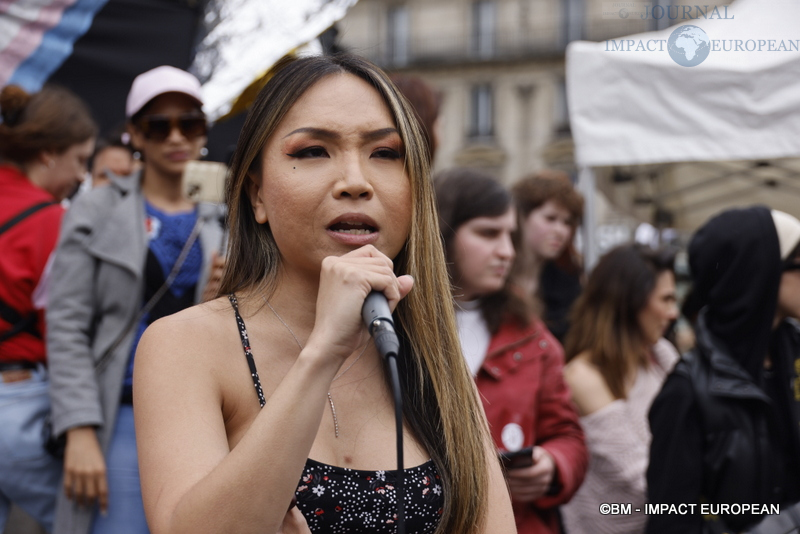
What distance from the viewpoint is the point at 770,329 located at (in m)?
2.84

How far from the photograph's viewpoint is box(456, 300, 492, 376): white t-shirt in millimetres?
3027

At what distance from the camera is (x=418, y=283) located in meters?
1.75

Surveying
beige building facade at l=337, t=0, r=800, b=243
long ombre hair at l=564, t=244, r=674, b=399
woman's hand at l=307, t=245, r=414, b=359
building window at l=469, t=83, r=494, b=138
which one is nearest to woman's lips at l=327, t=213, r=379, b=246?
woman's hand at l=307, t=245, r=414, b=359

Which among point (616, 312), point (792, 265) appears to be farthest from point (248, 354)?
point (616, 312)

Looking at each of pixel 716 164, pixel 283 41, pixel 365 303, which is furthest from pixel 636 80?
pixel 365 303

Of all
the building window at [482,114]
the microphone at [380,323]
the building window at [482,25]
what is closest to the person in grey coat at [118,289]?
the microphone at [380,323]

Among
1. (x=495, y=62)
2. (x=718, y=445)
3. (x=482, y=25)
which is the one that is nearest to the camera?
(x=718, y=445)

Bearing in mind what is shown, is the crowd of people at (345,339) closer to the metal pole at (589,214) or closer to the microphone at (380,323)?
the microphone at (380,323)

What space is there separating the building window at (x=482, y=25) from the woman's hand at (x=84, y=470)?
34.2 meters

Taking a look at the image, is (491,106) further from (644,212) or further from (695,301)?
(695,301)

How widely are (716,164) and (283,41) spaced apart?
3.90 metres

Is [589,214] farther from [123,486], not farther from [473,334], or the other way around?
[123,486]

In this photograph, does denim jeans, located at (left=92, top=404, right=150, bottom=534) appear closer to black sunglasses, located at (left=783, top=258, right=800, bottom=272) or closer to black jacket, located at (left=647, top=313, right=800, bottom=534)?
black jacket, located at (left=647, top=313, right=800, bottom=534)

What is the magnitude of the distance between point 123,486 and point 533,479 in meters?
1.43
